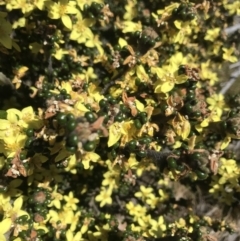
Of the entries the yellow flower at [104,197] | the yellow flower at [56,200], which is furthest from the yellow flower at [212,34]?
the yellow flower at [56,200]

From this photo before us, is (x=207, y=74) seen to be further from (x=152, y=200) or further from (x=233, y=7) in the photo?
(x=152, y=200)

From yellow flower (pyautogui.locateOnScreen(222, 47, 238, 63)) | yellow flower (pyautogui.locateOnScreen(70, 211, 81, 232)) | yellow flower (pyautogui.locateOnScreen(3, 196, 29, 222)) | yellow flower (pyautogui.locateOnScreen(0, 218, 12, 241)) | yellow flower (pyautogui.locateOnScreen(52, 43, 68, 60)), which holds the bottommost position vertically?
yellow flower (pyautogui.locateOnScreen(70, 211, 81, 232))

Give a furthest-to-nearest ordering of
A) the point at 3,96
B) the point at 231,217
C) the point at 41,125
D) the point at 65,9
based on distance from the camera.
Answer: the point at 231,217, the point at 3,96, the point at 65,9, the point at 41,125

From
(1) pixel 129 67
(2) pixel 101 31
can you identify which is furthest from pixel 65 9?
(2) pixel 101 31

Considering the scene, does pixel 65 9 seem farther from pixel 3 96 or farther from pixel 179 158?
pixel 179 158

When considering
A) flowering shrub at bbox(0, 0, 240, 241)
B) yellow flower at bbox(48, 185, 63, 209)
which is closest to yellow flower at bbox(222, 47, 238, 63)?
flowering shrub at bbox(0, 0, 240, 241)

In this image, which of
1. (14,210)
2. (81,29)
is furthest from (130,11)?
(14,210)

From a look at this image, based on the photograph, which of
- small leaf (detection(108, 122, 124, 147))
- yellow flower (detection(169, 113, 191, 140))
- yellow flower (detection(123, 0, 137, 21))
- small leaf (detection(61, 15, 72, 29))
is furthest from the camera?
yellow flower (detection(123, 0, 137, 21))

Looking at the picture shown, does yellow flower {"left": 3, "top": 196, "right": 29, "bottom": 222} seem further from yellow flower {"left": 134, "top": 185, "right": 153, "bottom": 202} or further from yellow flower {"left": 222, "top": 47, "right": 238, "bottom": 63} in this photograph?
yellow flower {"left": 222, "top": 47, "right": 238, "bottom": 63}

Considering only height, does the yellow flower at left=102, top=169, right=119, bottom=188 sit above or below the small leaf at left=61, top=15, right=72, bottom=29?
below
